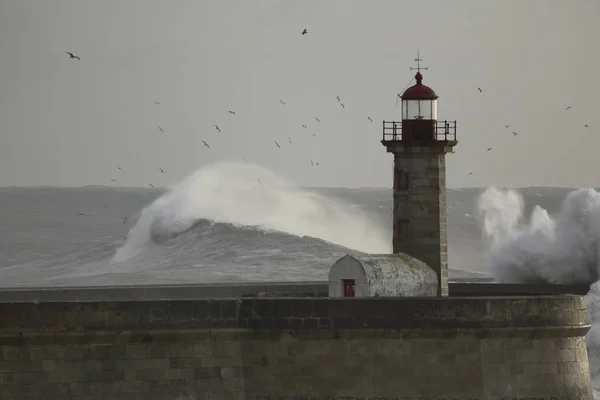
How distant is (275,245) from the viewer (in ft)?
102

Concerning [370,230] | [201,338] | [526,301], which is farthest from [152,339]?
[370,230]

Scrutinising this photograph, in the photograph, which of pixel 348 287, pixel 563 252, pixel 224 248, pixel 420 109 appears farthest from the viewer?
pixel 224 248

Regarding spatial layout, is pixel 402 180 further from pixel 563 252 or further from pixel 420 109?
pixel 563 252

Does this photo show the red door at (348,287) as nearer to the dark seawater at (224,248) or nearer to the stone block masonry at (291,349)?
the stone block masonry at (291,349)

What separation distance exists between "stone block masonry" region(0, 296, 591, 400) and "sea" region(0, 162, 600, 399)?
2922 millimetres

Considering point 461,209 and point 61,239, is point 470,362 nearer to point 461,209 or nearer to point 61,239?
point 61,239

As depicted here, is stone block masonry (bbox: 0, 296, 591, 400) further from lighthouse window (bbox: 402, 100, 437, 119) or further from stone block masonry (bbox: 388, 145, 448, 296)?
lighthouse window (bbox: 402, 100, 437, 119)

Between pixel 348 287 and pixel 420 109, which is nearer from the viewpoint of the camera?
pixel 348 287

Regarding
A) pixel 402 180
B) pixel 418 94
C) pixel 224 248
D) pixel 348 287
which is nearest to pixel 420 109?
pixel 418 94

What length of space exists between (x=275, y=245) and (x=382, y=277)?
14.5m

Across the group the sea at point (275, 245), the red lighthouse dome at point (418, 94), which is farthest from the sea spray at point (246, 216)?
the red lighthouse dome at point (418, 94)

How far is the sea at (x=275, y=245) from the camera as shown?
2228 centimetres

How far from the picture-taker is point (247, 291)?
1794cm

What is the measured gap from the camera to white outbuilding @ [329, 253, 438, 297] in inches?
659
